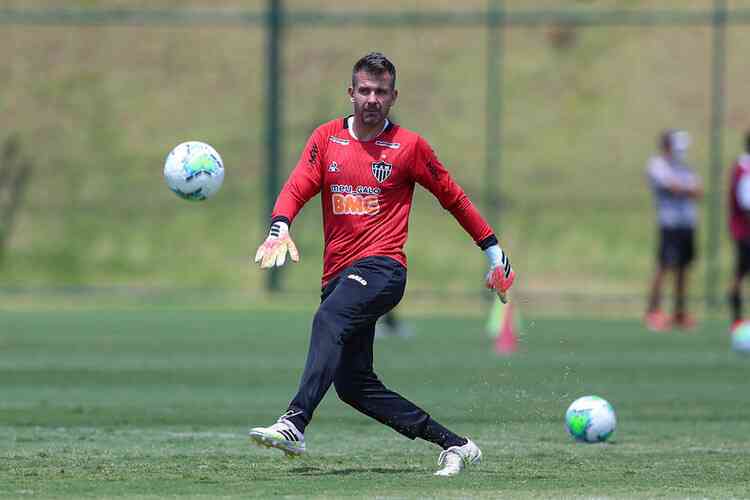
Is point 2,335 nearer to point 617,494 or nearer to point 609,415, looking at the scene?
point 609,415

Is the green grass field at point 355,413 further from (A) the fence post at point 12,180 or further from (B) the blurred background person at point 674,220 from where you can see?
(A) the fence post at point 12,180

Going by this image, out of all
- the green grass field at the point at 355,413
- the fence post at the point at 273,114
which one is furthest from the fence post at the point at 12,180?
the green grass field at the point at 355,413

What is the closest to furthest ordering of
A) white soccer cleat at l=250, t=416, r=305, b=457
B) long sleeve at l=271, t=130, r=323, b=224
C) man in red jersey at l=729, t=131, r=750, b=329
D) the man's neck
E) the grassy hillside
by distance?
white soccer cleat at l=250, t=416, r=305, b=457 < long sleeve at l=271, t=130, r=323, b=224 < the man's neck < man in red jersey at l=729, t=131, r=750, b=329 < the grassy hillside

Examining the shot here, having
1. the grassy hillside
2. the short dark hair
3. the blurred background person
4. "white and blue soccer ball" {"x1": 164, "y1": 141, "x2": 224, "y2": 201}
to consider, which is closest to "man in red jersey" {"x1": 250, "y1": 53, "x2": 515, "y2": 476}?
the short dark hair

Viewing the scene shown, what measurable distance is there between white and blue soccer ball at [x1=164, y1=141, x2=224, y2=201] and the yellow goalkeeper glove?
3.66 feet

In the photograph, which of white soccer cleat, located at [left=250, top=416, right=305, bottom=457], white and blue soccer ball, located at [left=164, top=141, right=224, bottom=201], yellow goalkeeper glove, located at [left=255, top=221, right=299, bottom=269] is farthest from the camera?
white and blue soccer ball, located at [left=164, top=141, right=224, bottom=201]

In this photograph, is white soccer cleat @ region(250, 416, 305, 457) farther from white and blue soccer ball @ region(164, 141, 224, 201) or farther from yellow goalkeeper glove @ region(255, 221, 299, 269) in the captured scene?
white and blue soccer ball @ region(164, 141, 224, 201)

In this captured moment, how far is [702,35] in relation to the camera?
117 ft

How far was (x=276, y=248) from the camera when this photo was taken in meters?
8.04

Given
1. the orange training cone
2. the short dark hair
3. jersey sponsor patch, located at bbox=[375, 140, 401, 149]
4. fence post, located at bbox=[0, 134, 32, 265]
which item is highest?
fence post, located at bbox=[0, 134, 32, 265]

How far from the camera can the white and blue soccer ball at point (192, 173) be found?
359 inches

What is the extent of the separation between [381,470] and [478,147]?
25.6 metres

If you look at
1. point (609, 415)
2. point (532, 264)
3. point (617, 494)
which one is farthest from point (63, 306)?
point (617, 494)

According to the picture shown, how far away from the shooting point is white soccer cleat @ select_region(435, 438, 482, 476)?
330 inches
